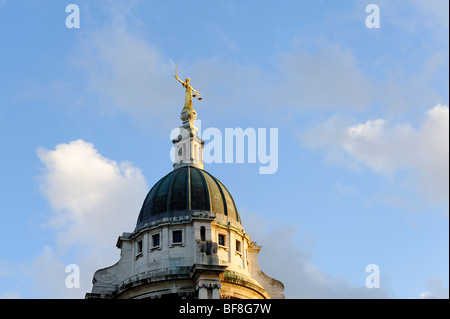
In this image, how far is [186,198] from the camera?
75.2 meters

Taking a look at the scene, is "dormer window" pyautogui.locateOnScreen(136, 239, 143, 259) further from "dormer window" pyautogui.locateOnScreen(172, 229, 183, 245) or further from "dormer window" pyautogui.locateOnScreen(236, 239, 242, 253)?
"dormer window" pyautogui.locateOnScreen(236, 239, 242, 253)

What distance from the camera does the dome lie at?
74938mm

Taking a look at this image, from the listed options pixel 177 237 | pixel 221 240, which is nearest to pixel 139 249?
pixel 177 237

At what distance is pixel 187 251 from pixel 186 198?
601 cm

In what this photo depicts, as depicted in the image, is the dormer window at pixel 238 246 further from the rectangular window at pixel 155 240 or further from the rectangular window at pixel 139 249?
the rectangular window at pixel 139 249

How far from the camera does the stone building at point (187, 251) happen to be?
6900 centimetres

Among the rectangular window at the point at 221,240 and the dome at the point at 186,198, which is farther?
the dome at the point at 186,198

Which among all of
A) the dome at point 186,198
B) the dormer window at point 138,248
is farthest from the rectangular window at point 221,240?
the dormer window at point 138,248

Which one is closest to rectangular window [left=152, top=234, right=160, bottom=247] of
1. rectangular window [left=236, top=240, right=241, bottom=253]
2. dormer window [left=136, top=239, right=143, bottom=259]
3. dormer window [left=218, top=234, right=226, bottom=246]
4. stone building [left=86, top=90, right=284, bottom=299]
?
stone building [left=86, top=90, right=284, bottom=299]

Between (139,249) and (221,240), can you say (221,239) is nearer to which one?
(221,240)
